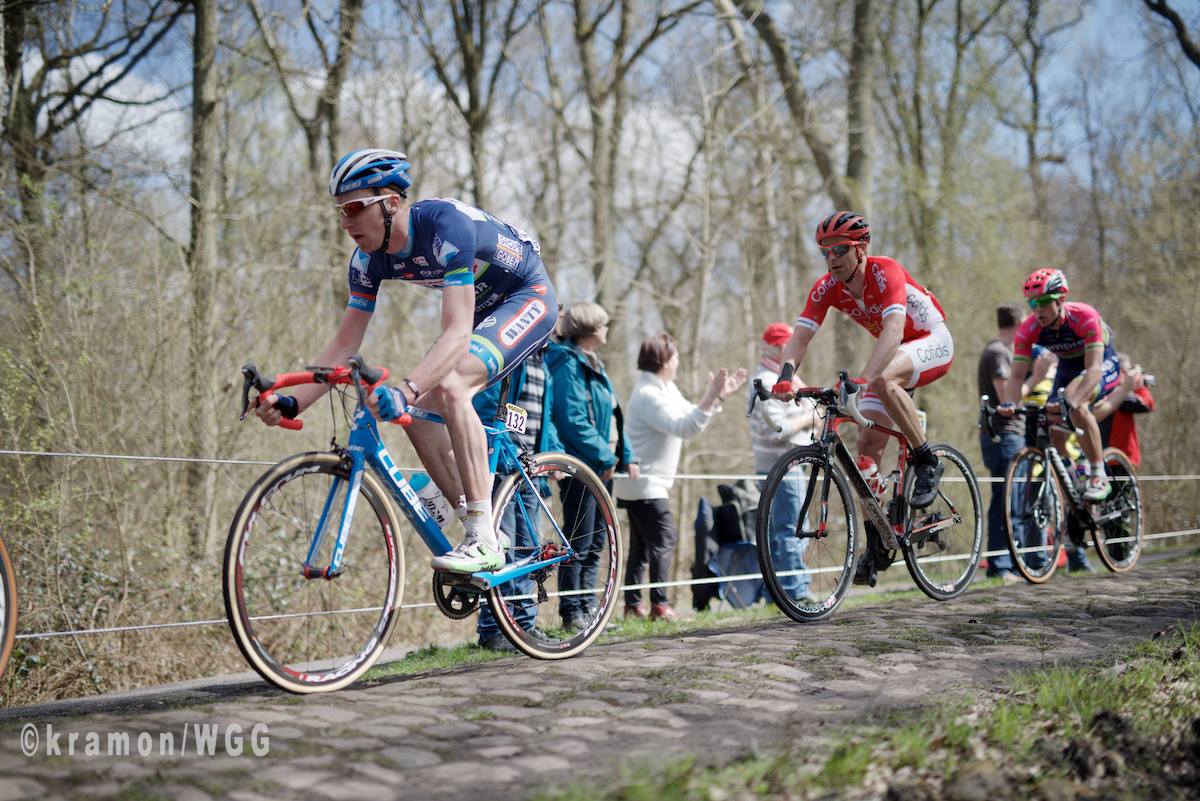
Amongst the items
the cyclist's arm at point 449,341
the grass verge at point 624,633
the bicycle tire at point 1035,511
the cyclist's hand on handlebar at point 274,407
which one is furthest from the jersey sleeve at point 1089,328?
the cyclist's hand on handlebar at point 274,407

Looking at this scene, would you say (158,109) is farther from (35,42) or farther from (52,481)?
(52,481)

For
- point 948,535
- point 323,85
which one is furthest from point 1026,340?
point 323,85

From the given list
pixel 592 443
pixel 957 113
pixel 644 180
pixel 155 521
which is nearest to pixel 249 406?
pixel 592 443

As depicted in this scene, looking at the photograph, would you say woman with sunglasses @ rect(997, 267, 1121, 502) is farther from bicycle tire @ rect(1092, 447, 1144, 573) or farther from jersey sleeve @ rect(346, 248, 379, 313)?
jersey sleeve @ rect(346, 248, 379, 313)

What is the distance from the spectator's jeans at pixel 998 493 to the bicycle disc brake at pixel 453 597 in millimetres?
5525

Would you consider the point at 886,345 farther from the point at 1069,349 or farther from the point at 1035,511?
the point at 1069,349

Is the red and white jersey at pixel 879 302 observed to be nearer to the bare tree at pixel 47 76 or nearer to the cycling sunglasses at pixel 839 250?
the cycling sunglasses at pixel 839 250

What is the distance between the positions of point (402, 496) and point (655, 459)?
387 centimetres

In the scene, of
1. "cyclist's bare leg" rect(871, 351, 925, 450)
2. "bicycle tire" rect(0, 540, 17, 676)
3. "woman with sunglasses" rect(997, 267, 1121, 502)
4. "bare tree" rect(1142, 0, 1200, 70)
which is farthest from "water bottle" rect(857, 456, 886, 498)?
"bare tree" rect(1142, 0, 1200, 70)

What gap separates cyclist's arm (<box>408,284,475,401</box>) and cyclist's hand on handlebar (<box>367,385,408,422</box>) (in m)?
0.12

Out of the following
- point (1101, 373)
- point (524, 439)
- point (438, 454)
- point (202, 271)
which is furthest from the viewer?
point (202, 271)

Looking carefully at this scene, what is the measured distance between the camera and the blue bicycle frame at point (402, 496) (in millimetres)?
4723

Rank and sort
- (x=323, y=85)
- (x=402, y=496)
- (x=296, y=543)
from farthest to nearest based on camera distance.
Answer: (x=323, y=85) → (x=402, y=496) → (x=296, y=543)

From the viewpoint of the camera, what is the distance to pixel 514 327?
5.36 m
